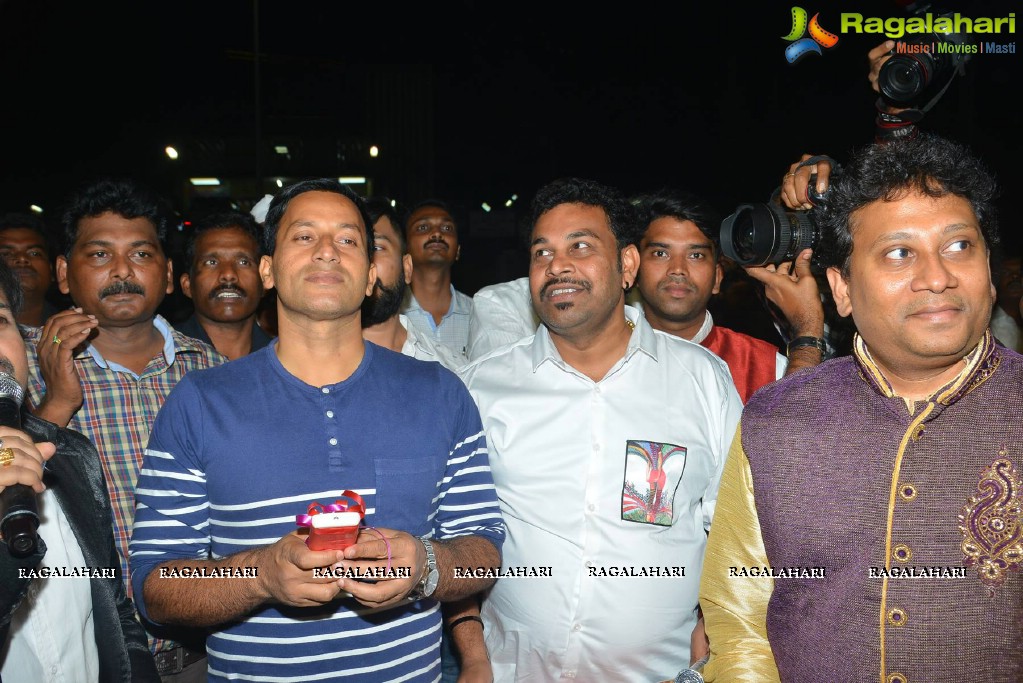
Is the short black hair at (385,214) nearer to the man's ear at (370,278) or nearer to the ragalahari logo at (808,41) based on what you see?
the man's ear at (370,278)

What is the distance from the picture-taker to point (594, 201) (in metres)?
2.79

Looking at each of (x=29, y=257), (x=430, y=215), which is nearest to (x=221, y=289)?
(x=29, y=257)

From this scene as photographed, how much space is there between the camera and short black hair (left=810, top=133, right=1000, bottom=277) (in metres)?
1.64

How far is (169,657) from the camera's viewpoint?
2.54m

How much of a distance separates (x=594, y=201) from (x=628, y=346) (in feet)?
1.83

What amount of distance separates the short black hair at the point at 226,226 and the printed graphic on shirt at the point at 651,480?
2299 mm

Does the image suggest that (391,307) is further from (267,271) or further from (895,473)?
(895,473)

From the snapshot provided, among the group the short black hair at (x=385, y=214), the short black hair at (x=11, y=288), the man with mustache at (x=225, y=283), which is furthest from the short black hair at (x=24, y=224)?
the short black hair at (x=11, y=288)

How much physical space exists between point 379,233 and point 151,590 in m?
2.04

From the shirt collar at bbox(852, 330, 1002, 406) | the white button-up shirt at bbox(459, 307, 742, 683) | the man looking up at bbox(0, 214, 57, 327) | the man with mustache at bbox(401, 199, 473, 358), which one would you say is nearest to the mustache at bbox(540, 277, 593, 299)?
the white button-up shirt at bbox(459, 307, 742, 683)

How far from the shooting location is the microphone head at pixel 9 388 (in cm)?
170

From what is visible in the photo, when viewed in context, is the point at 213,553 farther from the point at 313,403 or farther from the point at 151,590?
the point at 313,403

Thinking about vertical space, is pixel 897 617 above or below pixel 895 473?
below

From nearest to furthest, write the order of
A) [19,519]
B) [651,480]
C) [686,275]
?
[19,519] → [651,480] → [686,275]
